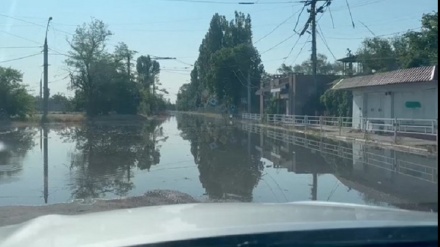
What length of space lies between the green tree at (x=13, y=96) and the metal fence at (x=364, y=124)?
70.1 ft

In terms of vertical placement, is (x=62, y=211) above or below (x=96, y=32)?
below

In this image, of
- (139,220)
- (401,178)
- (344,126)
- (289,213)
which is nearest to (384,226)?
(289,213)

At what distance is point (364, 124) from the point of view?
39062mm

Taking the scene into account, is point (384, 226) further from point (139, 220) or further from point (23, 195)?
point (23, 195)

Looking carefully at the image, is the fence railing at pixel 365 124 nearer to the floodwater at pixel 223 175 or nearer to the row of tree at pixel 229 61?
the floodwater at pixel 223 175

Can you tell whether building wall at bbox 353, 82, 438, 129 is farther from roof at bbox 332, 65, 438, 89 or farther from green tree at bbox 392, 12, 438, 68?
green tree at bbox 392, 12, 438, 68

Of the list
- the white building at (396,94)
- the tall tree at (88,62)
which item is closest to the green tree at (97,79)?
the tall tree at (88,62)

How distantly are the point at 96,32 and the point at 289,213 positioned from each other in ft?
257

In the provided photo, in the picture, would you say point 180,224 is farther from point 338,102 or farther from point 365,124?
point 338,102

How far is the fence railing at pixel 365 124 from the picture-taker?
106ft

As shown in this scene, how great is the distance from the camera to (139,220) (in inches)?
136

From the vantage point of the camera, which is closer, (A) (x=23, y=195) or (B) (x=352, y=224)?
(B) (x=352, y=224)

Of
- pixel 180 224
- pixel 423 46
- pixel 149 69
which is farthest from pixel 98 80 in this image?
pixel 180 224

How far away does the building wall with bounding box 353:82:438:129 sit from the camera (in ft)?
115
